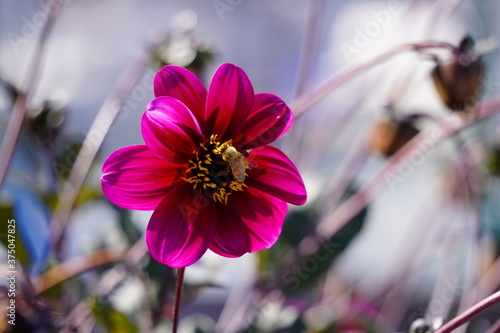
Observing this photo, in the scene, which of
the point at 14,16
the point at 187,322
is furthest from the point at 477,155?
the point at 14,16

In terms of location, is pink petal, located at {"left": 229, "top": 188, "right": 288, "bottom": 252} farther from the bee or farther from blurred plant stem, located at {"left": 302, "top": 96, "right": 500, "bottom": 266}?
blurred plant stem, located at {"left": 302, "top": 96, "right": 500, "bottom": 266}

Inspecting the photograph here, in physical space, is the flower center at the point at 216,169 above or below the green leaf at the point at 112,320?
above

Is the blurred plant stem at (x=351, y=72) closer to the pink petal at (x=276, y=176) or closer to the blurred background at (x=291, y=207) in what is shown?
the blurred background at (x=291, y=207)

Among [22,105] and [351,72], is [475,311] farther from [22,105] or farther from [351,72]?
[22,105]

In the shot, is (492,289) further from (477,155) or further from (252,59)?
(252,59)

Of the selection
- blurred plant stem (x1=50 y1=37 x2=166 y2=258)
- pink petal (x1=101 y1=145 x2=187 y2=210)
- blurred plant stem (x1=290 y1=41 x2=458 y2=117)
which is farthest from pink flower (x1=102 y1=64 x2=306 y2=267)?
blurred plant stem (x1=50 y1=37 x2=166 y2=258)

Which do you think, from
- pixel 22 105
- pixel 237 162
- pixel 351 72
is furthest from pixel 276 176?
pixel 22 105

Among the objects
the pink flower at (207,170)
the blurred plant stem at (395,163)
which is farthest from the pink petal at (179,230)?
the blurred plant stem at (395,163)
